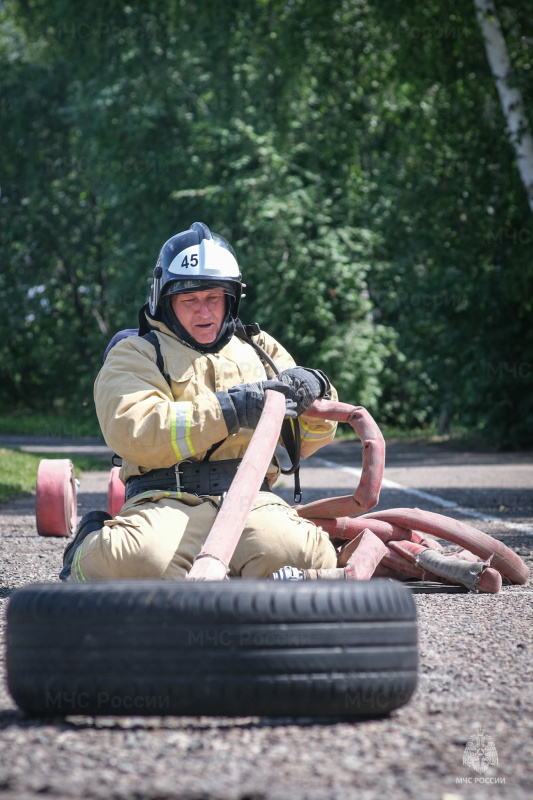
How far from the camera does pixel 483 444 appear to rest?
65.9 ft

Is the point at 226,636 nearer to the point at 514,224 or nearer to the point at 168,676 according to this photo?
the point at 168,676

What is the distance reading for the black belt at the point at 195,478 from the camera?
4.23m

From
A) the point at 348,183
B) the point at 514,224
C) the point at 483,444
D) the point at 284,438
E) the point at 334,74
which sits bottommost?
the point at 483,444

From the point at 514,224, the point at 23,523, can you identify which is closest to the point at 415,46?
the point at 514,224

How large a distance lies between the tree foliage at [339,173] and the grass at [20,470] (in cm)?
714

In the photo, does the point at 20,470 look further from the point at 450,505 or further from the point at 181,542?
the point at 181,542

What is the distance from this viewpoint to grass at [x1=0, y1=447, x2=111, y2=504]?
1017 centimetres

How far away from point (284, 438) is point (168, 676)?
1.99 m

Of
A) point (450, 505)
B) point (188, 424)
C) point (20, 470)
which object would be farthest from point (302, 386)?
point (20, 470)

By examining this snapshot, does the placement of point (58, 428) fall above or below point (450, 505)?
below

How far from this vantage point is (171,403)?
404 centimetres

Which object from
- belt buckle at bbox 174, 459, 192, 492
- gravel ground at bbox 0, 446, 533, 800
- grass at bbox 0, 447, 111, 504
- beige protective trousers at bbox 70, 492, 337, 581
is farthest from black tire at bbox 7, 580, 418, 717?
grass at bbox 0, 447, 111, 504

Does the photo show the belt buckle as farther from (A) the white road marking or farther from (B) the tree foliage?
(B) the tree foliage

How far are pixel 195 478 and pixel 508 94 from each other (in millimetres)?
12563
